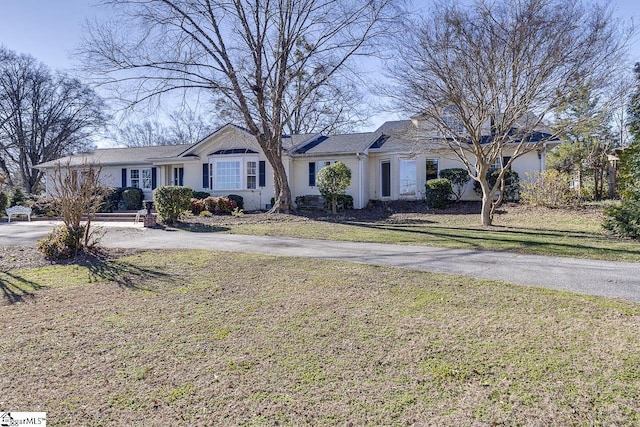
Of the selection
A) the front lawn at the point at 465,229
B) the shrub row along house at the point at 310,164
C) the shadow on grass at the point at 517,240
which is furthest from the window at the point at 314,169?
the shadow on grass at the point at 517,240

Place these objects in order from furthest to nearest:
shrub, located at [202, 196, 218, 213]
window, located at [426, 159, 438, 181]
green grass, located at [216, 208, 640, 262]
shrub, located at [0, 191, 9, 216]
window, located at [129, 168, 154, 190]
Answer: window, located at [129, 168, 154, 190] → shrub, located at [0, 191, 9, 216] → window, located at [426, 159, 438, 181] → shrub, located at [202, 196, 218, 213] → green grass, located at [216, 208, 640, 262]

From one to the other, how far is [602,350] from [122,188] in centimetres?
2529

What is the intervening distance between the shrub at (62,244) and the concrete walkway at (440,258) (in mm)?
1330

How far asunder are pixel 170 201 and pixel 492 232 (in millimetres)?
10665

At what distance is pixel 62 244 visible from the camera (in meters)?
8.24

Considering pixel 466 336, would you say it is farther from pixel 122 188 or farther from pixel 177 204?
pixel 122 188

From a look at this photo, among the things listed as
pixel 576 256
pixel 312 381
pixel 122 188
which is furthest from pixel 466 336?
pixel 122 188

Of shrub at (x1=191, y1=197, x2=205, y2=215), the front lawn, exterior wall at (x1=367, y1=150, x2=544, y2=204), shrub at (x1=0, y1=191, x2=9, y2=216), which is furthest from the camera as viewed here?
A: shrub at (x1=0, y1=191, x2=9, y2=216)

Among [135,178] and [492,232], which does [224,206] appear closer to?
[135,178]

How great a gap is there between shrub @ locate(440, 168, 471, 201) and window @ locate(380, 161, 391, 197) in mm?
2887

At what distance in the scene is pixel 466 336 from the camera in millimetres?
3773

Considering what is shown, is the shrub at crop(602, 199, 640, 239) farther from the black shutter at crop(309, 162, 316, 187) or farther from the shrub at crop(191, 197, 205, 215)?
A: the shrub at crop(191, 197, 205, 215)

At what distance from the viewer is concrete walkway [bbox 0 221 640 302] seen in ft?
19.0

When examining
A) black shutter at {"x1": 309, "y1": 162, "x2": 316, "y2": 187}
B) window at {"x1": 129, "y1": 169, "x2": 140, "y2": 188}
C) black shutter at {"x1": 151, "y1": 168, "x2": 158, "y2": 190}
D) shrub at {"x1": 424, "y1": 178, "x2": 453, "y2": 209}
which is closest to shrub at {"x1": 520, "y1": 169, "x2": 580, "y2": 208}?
shrub at {"x1": 424, "y1": 178, "x2": 453, "y2": 209}
